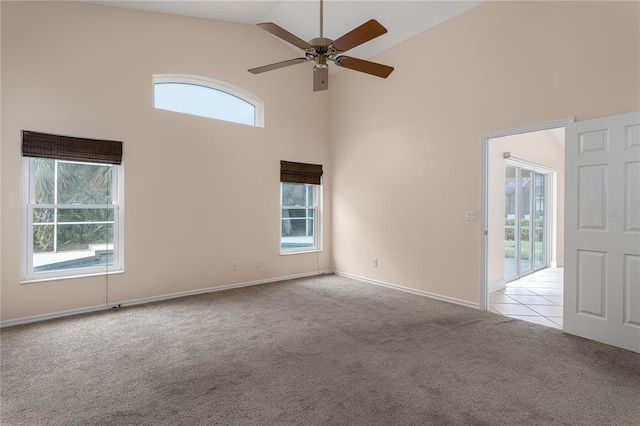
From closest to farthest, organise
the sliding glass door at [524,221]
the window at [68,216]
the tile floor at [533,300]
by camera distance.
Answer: the window at [68,216]
the tile floor at [533,300]
the sliding glass door at [524,221]

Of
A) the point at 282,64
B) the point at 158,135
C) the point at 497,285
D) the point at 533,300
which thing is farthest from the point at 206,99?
the point at 533,300

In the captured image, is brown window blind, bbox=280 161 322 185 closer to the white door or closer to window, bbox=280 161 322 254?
window, bbox=280 161 322 254

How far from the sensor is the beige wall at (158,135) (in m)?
3.41

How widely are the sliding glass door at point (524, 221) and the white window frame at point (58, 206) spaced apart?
5.63 meters

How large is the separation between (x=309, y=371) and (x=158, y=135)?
351 cm

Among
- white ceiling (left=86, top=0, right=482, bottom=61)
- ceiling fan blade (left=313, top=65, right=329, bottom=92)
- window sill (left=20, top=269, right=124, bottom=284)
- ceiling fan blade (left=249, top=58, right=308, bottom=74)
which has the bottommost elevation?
window sill (left=20, top=269, right=124, bottom=284)

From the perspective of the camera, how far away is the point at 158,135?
4250 mm

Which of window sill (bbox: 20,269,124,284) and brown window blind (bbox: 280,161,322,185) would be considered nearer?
window sill (bbox: 20,269,124,284)

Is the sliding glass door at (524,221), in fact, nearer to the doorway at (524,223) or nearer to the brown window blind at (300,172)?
the doorway at (524,223)

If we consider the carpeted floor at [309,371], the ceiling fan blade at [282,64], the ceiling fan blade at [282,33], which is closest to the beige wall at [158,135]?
the carpeted floor at [309,371]

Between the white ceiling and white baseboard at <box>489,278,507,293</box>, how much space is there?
3.78 meters

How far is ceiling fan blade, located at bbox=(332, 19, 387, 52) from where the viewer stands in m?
2.50

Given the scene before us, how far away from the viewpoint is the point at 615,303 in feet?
9.49

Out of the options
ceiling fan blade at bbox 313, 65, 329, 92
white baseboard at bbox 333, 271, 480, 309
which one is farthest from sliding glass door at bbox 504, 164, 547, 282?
ceiling fan blade at bbox 313, 65, 329, 92
